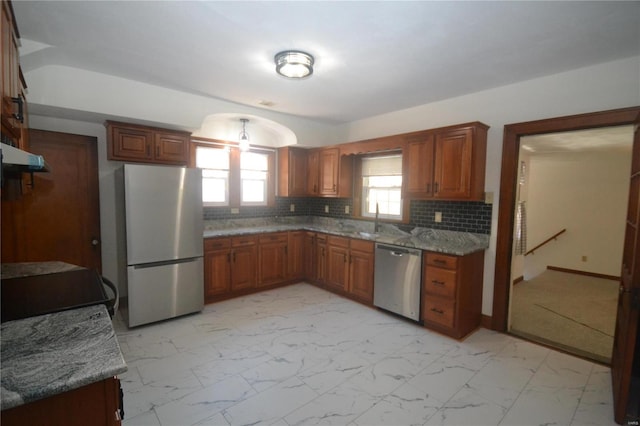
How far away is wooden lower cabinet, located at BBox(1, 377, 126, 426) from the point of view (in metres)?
0.90

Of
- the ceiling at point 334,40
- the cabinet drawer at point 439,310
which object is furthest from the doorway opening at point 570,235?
the ceiling at point 334,40

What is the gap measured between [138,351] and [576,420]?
3.41 meters

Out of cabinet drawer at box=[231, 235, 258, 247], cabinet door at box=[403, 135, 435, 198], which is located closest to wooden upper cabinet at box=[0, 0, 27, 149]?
cabinet drawer at box=[231, 235, 258, 247]

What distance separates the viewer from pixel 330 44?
226cm

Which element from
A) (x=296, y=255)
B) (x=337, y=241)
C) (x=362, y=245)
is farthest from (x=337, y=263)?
(x=296, y=255)

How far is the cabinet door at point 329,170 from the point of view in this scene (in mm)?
4504

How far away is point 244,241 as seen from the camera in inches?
160

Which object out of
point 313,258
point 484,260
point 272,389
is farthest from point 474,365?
point 313,258

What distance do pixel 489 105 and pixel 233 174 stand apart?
3.44 metres

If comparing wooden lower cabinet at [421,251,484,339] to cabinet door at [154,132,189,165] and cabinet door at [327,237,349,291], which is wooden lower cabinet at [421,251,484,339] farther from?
cabinet door at [154,132,189,165]

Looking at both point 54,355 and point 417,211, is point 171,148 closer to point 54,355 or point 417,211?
point 54,355

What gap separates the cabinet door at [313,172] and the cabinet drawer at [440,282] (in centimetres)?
223

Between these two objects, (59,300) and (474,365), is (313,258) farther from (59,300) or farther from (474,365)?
(59,300)

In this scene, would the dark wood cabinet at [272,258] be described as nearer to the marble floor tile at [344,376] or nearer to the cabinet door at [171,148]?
the marble floor tile at [344,376]
